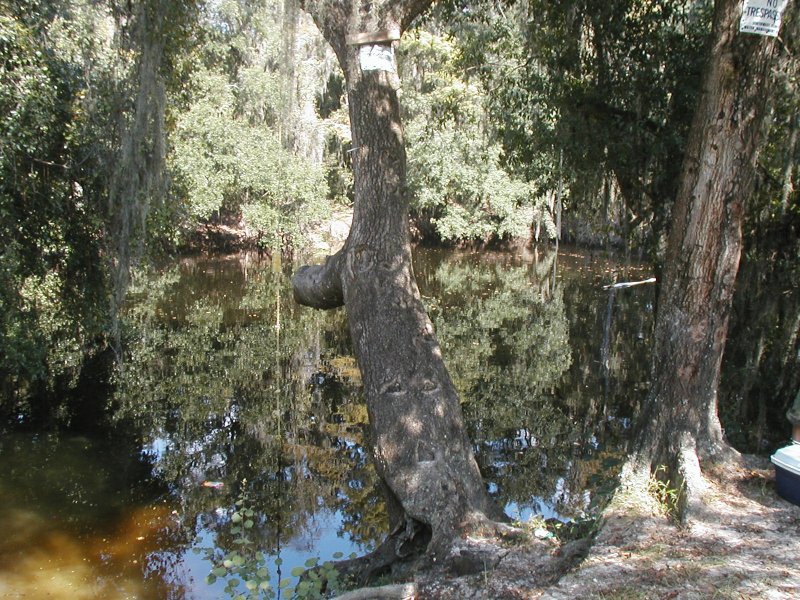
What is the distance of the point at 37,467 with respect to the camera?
736 centimetres

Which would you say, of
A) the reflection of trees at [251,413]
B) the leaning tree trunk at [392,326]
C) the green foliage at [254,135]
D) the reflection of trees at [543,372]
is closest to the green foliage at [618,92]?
the reflection of trees at [543,372]

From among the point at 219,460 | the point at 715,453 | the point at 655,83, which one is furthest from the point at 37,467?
the point at 655,83

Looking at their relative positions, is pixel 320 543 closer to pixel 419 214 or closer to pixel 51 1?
pixel 51 1

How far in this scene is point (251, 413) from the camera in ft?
30.3

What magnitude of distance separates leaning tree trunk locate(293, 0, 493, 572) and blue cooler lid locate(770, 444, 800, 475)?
1679mm

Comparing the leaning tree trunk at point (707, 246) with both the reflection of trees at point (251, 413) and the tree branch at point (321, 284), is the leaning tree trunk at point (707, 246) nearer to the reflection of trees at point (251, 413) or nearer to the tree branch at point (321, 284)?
the tree branch at point (321, 284)

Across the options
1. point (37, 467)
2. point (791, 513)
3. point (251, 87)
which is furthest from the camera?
point (251, 87)

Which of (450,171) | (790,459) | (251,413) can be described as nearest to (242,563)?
(790,459)

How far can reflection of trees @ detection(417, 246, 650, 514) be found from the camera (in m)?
7.64

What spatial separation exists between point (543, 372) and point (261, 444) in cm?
492

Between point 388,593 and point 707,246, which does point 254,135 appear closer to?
point 707,246

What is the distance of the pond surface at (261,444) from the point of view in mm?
5891

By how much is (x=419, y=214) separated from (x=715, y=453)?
822 inches

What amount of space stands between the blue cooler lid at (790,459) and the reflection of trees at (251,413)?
3495mm
